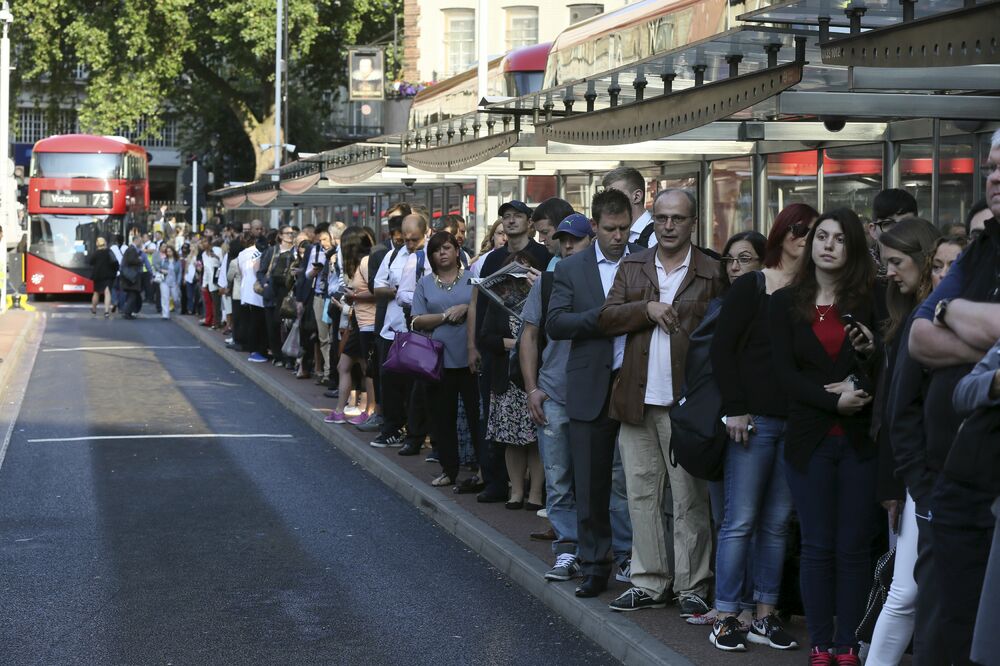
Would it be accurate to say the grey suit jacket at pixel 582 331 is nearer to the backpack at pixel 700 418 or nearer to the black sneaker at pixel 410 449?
the backpack at pixel 700 418

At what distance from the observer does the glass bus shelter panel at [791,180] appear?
13680 millimetres

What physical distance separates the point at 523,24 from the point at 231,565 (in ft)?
118

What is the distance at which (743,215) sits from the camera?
15062mm

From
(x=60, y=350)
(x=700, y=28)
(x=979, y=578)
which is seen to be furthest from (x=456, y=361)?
(x=60, y=350)

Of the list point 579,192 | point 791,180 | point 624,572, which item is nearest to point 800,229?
point 624,572

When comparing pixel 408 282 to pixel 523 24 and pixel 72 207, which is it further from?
pixel 72 207

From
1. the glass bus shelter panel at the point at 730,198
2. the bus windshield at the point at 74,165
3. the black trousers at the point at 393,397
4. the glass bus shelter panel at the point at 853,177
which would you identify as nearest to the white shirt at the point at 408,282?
the black trousers at the point at 393,397

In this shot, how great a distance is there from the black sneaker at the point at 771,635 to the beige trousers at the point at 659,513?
545mm

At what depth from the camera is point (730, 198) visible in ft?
50.4

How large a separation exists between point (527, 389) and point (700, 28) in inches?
123

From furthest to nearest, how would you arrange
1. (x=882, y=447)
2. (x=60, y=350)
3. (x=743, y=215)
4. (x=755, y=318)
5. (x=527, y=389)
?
(x=60, y=350), (x=743, y=215), (x=527, y=389), (x=755, y=318), (x=882, y=447)

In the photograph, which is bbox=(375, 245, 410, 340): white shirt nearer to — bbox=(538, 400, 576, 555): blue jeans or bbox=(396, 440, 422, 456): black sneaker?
bbox=(396, 440, 422, 456): black sneaker

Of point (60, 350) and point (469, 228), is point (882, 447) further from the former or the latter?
point (60, 350)

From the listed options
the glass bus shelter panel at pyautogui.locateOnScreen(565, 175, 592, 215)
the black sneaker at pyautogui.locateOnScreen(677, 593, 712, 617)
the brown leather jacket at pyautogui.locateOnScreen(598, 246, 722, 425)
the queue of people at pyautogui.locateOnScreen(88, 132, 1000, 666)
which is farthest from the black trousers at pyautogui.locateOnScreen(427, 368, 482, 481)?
the glass bus shelter panel at pyautogui.locateOnScreen(565, 175, 592, 215)
